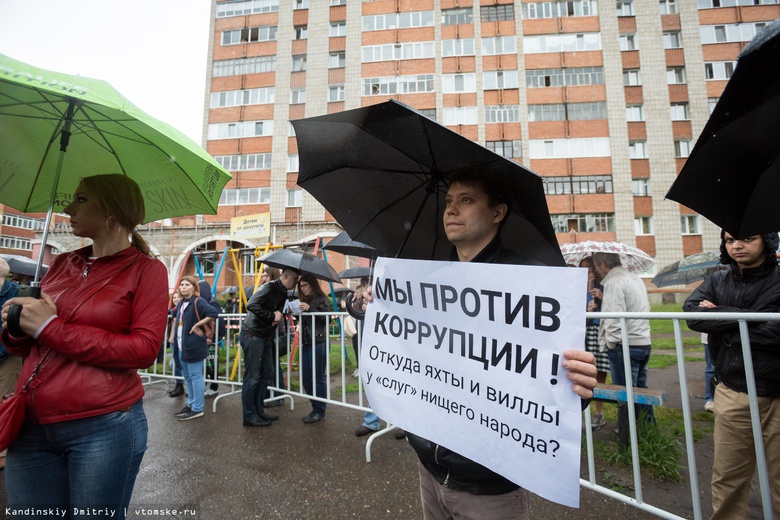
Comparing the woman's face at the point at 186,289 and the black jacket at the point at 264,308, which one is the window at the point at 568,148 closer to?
the black jacket at the point at 264,308

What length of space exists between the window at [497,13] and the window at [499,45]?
1593 mm

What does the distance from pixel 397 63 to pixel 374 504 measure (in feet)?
101

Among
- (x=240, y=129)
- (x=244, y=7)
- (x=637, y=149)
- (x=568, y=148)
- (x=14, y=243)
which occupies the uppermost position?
(x=244, y=7)

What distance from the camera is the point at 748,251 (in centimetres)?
254

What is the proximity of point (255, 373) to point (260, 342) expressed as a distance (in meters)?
0.40

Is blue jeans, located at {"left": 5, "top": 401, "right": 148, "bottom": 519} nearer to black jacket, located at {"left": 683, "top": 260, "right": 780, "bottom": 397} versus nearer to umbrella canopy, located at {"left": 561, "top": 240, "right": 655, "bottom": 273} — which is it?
black jacket, located at {"left": 683, "top": 260, "right": 780, "bottom": 397}

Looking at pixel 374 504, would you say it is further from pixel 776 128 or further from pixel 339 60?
pixel 339 60

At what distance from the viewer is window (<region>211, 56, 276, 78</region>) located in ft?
98.3

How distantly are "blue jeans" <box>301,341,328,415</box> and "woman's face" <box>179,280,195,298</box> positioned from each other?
1.93 metres

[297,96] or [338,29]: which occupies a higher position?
[338,29]

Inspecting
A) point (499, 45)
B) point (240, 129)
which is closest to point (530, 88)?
point (499, 45)

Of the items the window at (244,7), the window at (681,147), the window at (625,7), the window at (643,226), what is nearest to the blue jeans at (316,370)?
the window at (643,226)

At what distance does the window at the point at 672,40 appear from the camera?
2767cm

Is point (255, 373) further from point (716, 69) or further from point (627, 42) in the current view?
point (716, 69)
